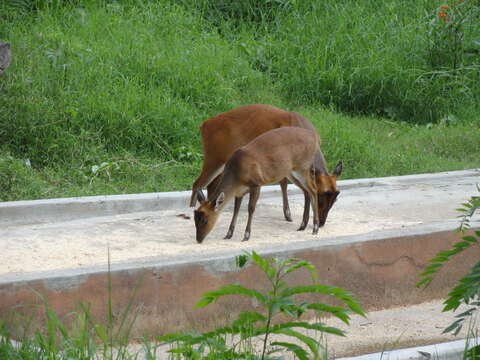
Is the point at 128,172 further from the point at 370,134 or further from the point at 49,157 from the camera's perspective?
the point at 370,134

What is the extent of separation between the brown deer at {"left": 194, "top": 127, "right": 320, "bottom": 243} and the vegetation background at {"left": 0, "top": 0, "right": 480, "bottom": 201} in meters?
2.23

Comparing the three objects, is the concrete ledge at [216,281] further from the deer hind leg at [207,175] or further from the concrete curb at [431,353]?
the deer hind leg at [207,175]

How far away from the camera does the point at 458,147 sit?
10.6 meters

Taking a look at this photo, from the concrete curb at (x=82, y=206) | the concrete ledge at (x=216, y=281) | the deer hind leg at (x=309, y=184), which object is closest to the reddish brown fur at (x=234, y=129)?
the concrete curb at (x=82, y=206)

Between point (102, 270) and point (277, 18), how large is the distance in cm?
912

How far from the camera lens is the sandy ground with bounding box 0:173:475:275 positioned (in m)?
5.34

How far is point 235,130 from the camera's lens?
22.2 feet

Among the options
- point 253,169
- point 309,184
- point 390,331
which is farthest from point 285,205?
point 390,331

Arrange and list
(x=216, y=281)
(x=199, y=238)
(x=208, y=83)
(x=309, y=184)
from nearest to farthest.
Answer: (x=216, y=281) → (x=199, y=238) → (x=309, y=184) → (x=208, y=83)

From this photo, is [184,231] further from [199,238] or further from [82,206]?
[82,206]

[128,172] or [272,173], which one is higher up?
[272,173]

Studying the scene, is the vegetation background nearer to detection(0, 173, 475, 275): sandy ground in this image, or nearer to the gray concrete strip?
detection(0, 173, 475, 275): sandy ground

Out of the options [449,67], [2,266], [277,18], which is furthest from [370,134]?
[2,266]

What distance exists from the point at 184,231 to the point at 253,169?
0.75m
